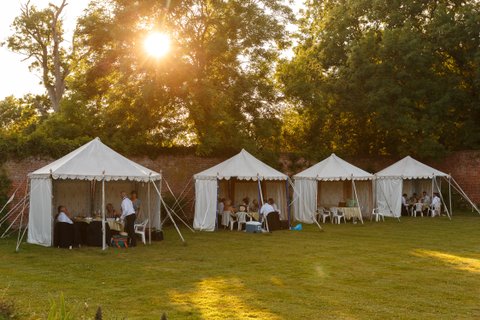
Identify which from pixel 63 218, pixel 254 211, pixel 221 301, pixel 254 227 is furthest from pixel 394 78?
pixel 221 301

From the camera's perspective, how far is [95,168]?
13953 mm

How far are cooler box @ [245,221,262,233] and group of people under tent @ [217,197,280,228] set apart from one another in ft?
0.97

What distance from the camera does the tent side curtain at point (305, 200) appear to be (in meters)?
21.1

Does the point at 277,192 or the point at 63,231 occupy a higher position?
the point at 277,192

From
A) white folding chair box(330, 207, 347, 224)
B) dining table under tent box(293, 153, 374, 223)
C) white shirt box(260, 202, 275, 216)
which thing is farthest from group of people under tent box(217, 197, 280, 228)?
white folding chair box(330, 207, 347, 224)

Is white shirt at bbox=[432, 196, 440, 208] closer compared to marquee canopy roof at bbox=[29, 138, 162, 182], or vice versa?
marquee canopy roof at bbox=[29, 138, 162, 182]

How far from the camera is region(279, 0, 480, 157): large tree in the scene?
25641 millimetres

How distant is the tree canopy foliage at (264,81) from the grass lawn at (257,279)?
22.6 feet

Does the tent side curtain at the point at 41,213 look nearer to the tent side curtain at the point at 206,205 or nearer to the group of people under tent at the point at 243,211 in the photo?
the tent side curtain at the point at 206,205

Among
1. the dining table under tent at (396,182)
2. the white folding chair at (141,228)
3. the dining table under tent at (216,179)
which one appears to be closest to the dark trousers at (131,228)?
the white folding chair at (141,228)

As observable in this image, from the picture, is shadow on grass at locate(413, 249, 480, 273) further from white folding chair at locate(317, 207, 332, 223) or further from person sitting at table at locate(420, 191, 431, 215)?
person sitting at table at locate(420, 191, 431, 215)

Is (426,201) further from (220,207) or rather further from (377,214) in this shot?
(220,207)

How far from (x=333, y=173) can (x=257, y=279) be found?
12032mm

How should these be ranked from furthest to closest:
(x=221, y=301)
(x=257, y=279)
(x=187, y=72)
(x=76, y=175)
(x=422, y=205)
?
(x=422, y=205)
(x=187, y=72)
(x=76, y=175)
(x=257, y=279)
(x=221, y=301)
